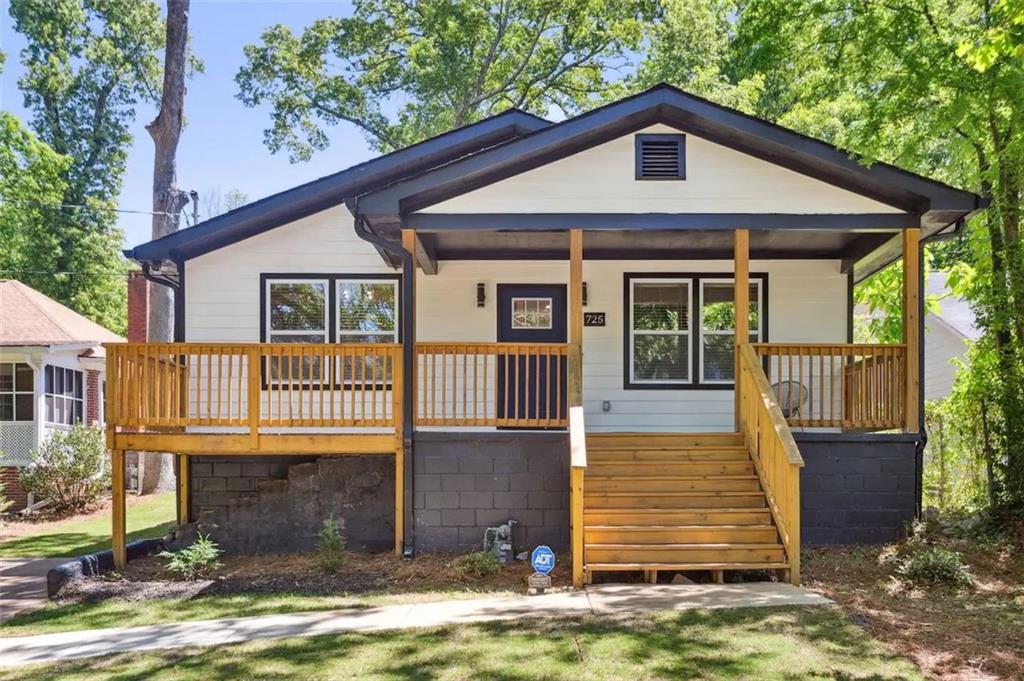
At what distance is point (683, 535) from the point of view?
8.12m

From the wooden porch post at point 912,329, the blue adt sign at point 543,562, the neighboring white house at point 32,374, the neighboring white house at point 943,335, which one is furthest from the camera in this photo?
the neighboring white house at point 943,335

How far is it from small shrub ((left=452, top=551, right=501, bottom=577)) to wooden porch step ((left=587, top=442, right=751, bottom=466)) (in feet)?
5.30

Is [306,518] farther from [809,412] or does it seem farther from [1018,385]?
[1018,385]

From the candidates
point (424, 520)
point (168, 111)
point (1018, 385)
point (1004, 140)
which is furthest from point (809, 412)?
point (168, 111)

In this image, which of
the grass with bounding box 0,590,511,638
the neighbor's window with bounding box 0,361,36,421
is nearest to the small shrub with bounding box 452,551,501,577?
the grass with bounding box 0,590,511,638

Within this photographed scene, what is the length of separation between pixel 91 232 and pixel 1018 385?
30.7 metres

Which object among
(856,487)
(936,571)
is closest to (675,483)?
(856,487)

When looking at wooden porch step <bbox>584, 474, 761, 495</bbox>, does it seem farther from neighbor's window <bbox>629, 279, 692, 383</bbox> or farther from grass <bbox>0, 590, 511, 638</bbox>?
neighbor's window <bbox>629, 279, 692, 383</bbox>

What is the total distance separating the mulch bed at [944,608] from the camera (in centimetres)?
→ 541

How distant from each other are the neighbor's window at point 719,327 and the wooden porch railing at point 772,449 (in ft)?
5.02

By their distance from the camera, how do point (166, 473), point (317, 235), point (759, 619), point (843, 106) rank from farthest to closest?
point (166, 473) → point (843, 106) → point (317, 235) → point (759, 619)

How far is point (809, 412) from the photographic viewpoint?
10.1 meters

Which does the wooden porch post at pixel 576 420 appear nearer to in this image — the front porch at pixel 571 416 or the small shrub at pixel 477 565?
the front porch at pixel 571 416

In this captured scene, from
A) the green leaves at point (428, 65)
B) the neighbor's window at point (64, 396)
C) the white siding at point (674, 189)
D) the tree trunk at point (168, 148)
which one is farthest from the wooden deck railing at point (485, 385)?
the green leaves at point (428, 65)
